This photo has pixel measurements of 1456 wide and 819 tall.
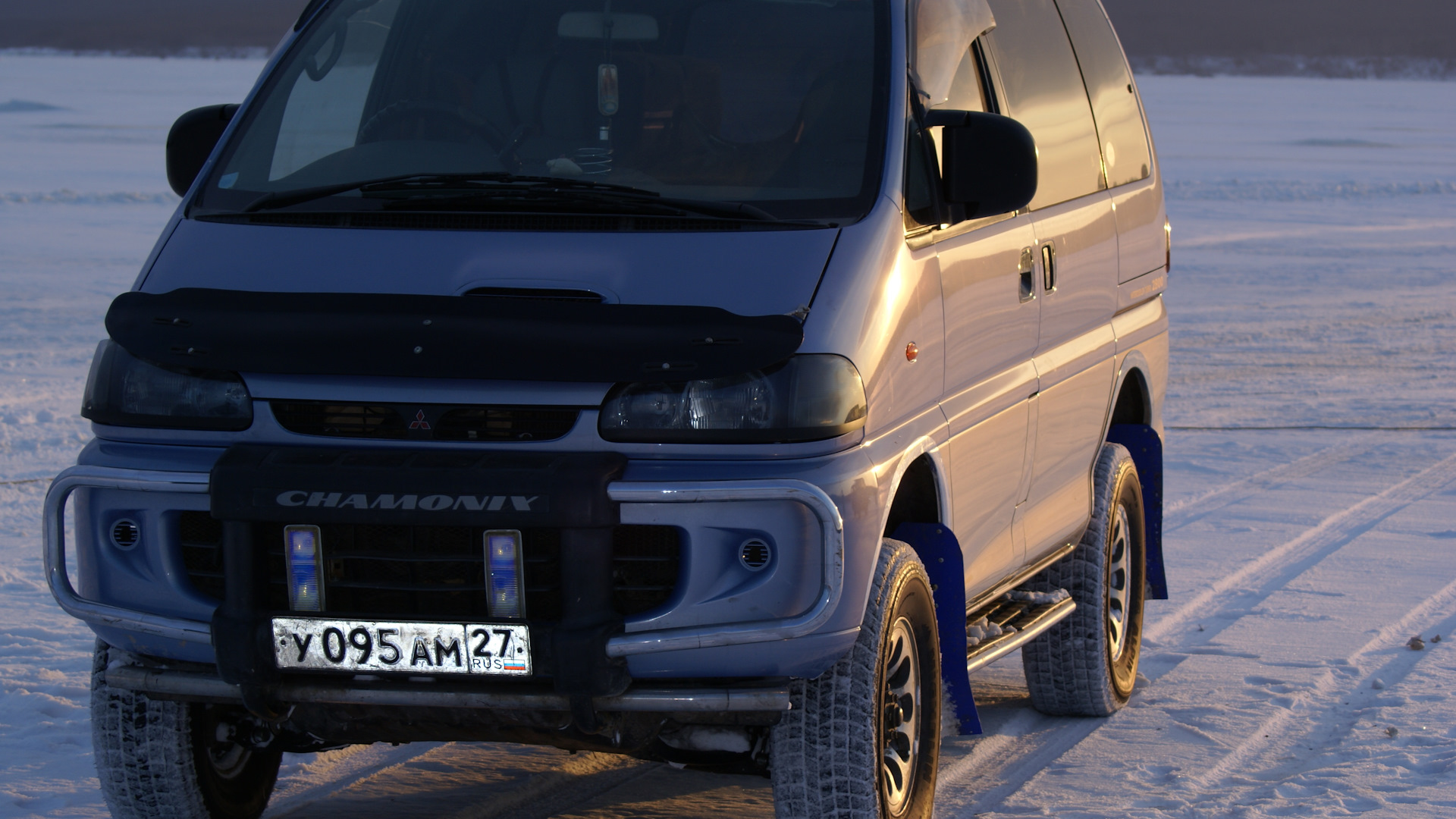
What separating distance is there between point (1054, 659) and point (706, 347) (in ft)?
8.29

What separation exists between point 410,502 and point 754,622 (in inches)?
27.0

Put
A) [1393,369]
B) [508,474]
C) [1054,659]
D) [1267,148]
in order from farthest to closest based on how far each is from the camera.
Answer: [1267,148], [1393,369], [1054,659], [508,474]

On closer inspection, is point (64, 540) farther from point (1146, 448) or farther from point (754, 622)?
point (1146, 448)

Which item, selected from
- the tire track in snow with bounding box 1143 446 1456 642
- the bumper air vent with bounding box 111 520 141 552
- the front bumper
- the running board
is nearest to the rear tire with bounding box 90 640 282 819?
the bumper air vent with bounding box 111 520 141 552

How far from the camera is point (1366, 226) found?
25609 mm

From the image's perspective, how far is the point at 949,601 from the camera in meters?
4.32

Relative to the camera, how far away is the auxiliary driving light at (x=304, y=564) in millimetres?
3535

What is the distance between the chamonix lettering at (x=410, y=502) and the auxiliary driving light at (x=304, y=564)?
0.08 m

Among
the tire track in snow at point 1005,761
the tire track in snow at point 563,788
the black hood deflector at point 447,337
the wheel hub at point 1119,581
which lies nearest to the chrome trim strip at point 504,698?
the black hood deflector at point 447,337

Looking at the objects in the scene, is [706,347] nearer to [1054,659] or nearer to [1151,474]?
[1054,659]

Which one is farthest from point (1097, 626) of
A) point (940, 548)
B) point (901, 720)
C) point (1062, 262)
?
point (901, 720)

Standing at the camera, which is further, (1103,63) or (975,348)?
(1103,63)

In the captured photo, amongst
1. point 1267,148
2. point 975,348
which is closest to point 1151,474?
point 975,348

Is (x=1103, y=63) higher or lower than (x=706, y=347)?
higher
